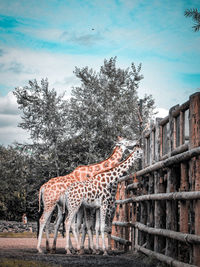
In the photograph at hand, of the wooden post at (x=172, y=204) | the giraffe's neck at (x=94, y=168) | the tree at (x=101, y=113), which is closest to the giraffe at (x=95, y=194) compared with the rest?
Answer: the giraffe's neck at (x=94, y=168)

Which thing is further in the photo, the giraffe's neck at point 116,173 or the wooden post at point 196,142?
the giraffe's neck at point 116,173

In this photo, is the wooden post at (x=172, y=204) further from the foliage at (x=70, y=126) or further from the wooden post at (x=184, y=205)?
the foliage at (x=70, y=126)

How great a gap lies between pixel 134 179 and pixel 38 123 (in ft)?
48.3

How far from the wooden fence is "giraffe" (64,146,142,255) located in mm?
610

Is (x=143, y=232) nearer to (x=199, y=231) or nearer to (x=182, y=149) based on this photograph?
(x=182, y=149)

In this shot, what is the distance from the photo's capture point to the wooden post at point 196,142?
6395mm

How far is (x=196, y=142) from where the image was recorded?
22.2 ft

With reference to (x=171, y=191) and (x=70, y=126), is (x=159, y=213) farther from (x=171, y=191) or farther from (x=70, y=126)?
(x=70, y=126)

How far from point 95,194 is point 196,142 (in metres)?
5.49

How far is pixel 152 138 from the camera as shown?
994cm

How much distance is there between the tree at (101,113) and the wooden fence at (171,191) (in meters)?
13.2

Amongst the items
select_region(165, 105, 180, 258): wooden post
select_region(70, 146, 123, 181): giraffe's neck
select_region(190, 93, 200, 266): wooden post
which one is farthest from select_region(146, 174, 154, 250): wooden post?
select_region(70, 146, 123, 181): giraffe's neck

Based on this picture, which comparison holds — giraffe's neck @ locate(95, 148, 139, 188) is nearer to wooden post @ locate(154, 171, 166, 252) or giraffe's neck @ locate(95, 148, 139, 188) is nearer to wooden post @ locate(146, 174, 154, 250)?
wooden post @ locate(146, 174, 154, 250)

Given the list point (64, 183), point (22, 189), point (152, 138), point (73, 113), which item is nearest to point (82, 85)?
point (73, 113)
